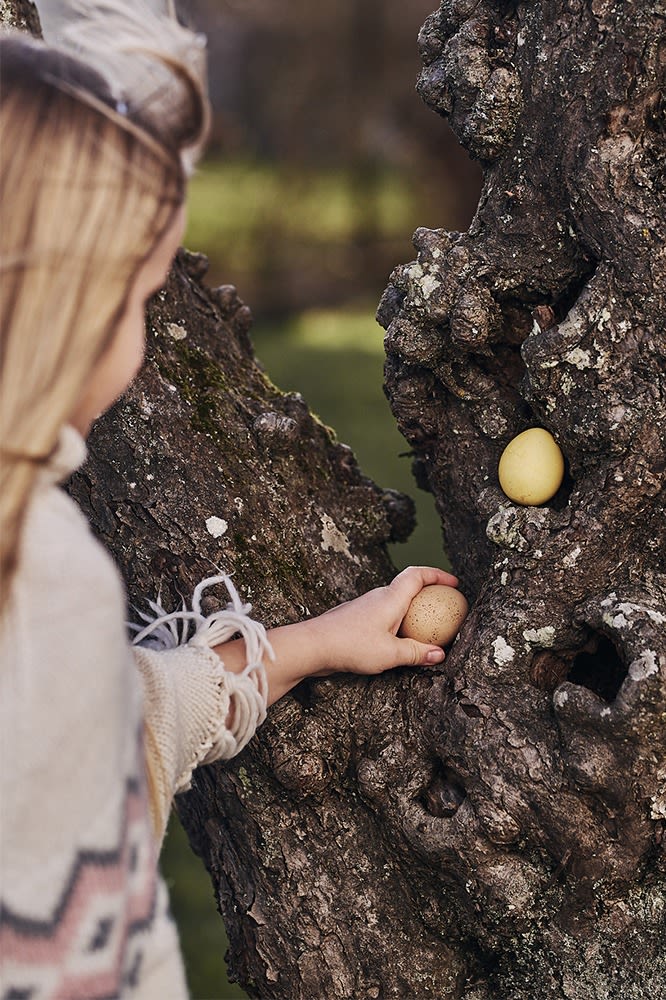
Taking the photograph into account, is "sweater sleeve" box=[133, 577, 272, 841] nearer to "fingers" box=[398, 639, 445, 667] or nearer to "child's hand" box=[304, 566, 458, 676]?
"child's hand" box=[304, 566, 458, 676]

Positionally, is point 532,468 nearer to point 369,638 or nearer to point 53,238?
point 369,638

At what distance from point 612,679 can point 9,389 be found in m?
1.12

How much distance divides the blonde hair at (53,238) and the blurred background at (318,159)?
8.92 m

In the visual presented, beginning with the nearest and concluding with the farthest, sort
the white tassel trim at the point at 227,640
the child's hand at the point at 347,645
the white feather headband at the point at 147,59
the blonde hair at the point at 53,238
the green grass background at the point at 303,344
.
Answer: the blonde hair at the point at 53,238 < the white feather headband at the point at 147,59 < the white tassel trim at the point at 227,640 < the child's hand at the point at 347,645 < the green grass background at the point at 303,344

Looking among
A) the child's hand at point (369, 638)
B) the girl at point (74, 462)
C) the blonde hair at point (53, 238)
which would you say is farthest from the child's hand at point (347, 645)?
the blonde hair at point (53, 238)

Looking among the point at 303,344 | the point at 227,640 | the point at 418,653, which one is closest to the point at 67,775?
the point at 227,640

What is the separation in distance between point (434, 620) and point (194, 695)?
488 millimetres

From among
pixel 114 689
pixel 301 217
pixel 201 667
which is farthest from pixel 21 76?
pixel 301 217

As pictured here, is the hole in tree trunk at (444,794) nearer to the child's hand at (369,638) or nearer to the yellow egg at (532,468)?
the child's hand at (369,638)

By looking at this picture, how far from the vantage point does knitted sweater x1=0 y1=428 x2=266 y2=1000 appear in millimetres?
1375

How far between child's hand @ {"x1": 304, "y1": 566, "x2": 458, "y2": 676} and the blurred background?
331 inches

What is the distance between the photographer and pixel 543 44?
191cm

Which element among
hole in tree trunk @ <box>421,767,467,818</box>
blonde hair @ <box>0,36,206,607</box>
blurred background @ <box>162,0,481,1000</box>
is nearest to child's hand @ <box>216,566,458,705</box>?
hole in tree trunk @ <box>421,767,467,818</box>

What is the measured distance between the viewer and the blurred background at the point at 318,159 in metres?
11.0
